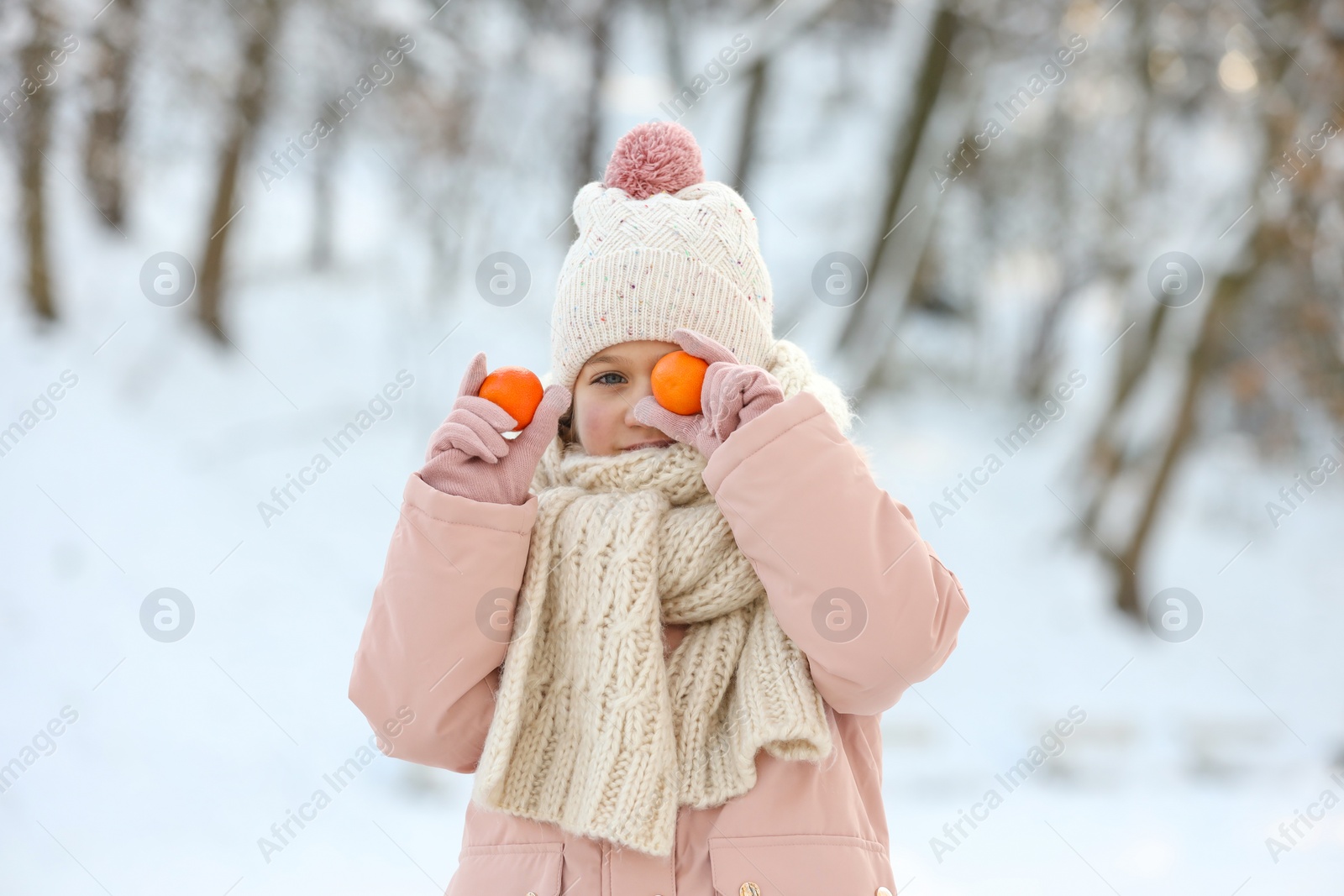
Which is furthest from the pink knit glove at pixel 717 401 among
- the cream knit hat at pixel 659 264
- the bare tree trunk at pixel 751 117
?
the bare tree trunk at pixel 751 117

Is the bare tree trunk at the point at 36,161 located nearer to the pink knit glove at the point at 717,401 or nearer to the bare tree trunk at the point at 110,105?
the bare tree trunk at the point at 110,105

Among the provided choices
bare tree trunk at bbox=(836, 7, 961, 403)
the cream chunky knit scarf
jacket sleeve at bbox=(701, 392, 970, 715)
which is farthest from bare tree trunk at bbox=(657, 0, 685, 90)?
jacket sleeve at bbox=(701, 392, 970, 715)

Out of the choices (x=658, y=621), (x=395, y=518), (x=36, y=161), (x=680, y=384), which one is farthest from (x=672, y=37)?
(x=658, y=621)

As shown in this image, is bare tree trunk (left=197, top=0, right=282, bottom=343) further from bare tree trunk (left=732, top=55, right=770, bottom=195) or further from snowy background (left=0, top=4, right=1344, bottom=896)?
bare tree trunk (left=732, top=55, right=770, bottom=195)

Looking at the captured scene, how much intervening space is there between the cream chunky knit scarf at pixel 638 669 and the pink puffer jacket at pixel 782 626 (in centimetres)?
5

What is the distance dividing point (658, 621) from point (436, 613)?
0.35 metres

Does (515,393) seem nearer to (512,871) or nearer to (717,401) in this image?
(717,401)

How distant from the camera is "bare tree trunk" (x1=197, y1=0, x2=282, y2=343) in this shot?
18.0 ft

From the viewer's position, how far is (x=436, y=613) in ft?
5.27

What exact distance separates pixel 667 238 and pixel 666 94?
4.51 m

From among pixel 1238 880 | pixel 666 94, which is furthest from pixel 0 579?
pixel 1238 880

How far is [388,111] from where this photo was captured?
593cm

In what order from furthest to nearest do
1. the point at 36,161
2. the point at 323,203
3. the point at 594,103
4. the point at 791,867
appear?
1. the point at 594,103
2. the point at 323,203
3. the point at 36,161
4. the point at 791,867

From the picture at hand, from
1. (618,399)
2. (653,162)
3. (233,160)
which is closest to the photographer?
(618,399)
